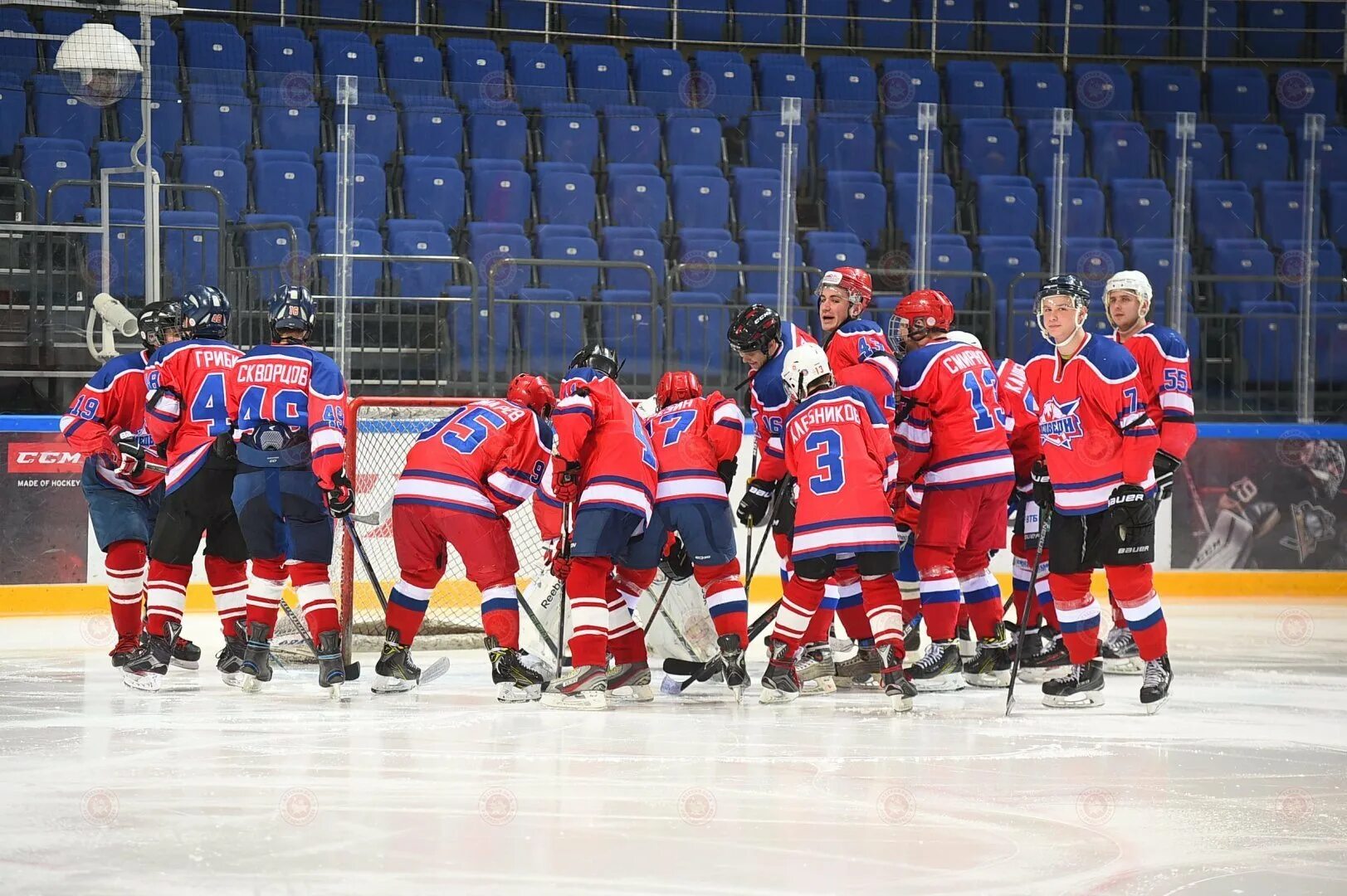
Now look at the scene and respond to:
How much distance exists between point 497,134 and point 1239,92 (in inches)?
217

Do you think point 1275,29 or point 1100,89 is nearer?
point 1100,89

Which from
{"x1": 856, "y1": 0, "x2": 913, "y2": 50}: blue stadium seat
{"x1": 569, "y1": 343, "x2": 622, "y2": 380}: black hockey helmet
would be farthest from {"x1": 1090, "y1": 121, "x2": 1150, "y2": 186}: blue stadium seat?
{"x1": 569, "y1": 343, "x2": 622, "y2": 380}: black hockey helmet

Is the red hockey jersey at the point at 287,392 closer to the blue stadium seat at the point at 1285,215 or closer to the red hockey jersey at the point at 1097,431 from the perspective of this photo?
the red hockey jersey at the point at 1097,431

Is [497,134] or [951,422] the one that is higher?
[497,134]

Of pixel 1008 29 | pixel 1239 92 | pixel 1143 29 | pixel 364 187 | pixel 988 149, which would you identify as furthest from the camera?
pixel 1008 29

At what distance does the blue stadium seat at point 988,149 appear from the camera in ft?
26.9

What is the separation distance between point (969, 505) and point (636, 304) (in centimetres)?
265

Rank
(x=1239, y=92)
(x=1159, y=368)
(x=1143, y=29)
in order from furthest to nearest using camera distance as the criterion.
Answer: (x=1143, y=29) < (x=1239, y=92) < (x=1159, y=368)

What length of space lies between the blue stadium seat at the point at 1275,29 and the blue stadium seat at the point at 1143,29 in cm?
55

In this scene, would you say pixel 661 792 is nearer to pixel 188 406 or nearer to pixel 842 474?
pixel 842 474

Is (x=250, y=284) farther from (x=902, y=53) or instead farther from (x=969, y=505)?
(x=902, y=53)

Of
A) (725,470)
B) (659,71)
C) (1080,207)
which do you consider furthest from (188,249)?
(1080,207)

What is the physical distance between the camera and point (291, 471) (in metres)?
5.26

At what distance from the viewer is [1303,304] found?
8.52m
